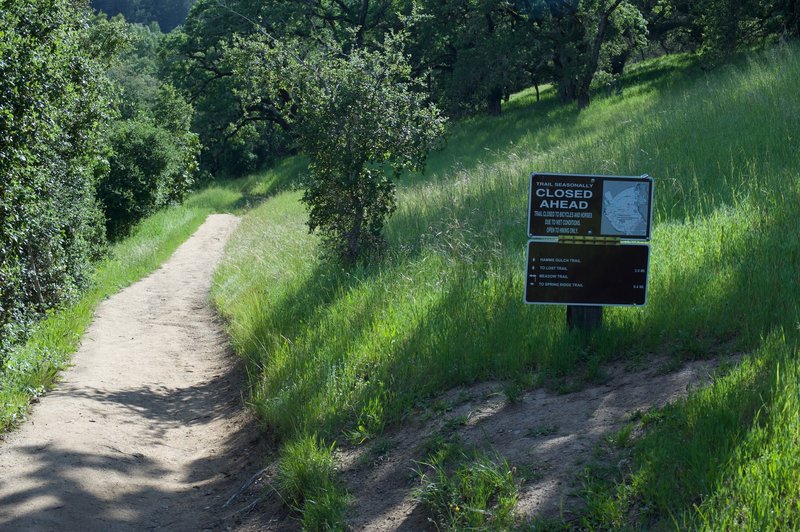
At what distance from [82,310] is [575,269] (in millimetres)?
8507

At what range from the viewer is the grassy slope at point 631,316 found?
383 cm

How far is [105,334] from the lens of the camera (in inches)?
439

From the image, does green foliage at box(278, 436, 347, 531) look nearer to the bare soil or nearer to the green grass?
the bare soil

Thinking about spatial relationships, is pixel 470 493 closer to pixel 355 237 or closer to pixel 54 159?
pixel 355 237

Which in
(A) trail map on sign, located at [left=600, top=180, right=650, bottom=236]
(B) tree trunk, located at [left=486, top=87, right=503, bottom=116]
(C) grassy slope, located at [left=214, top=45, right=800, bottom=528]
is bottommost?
(C) grassy slope, located at [left=214, top=45, right=800, bottom=528]

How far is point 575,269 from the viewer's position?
5.71 meters

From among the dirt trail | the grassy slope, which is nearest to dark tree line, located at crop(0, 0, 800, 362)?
the dirt trail

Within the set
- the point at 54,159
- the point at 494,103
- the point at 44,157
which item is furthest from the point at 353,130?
the point at 494,103

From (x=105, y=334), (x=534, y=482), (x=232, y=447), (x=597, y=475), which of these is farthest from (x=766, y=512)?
(x=105, y=334)

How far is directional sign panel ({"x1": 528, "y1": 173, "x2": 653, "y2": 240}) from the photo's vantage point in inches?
223

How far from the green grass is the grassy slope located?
2069 millimetres

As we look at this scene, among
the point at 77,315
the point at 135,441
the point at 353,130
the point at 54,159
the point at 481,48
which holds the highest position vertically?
the point at 481,48

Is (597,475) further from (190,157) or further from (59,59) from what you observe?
(190,157)

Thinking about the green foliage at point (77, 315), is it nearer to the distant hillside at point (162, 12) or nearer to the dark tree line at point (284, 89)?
the dark tree line at point (284, 89)
